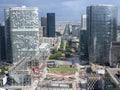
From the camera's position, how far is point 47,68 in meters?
29.1

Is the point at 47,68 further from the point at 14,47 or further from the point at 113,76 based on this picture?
the point at 113,76

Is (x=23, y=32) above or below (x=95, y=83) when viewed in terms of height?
above

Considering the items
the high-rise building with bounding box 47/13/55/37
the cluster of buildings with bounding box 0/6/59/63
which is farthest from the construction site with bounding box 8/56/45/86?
the high-rise building with bounding box 47/13/55/37

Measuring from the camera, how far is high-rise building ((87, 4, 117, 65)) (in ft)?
99.0

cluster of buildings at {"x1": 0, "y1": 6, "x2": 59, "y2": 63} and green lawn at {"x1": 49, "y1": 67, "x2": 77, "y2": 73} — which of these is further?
cluster of buildings at {"x1": 0, "y1": 6, "x2": 59, "y2": 63}

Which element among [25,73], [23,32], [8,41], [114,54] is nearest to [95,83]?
[25,73]

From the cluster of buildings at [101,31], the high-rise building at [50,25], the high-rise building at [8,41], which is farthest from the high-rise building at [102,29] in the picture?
the high-rise building at [50,25]

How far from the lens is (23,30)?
30172 millimetres

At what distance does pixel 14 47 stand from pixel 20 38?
107cm

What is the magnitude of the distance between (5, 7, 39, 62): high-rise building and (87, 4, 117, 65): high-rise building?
5.62 meters

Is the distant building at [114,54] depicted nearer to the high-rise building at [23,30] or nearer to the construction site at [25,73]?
the construction site at [25,73]

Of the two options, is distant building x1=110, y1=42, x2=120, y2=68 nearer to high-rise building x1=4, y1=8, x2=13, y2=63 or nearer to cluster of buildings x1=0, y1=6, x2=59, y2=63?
cluster of buildings x1=0, y1=6, x2=59, y2=63

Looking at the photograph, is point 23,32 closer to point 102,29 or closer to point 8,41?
point 8,41

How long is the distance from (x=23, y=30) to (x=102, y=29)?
7720 mm
